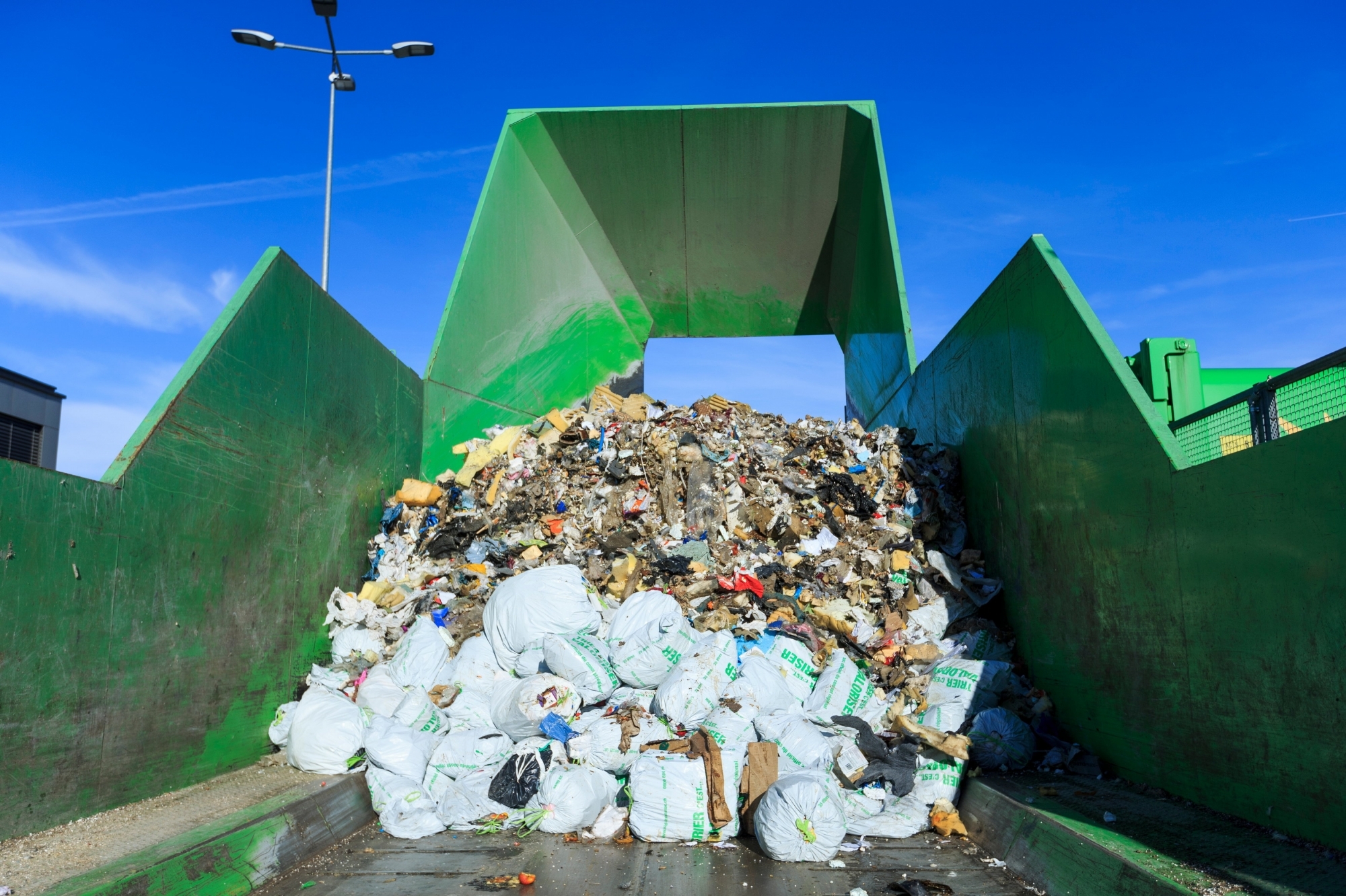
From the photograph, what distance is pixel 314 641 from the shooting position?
17.6 feet

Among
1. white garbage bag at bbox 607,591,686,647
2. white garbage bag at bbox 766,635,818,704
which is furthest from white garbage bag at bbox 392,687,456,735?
white garbage bag at bbox 766,635,818,704

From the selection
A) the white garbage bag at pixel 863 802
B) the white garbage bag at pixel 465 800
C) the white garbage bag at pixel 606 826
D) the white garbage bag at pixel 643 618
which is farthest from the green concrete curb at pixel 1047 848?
the white garbage bag at pixel 465 800

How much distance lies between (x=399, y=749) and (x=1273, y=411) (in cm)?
416

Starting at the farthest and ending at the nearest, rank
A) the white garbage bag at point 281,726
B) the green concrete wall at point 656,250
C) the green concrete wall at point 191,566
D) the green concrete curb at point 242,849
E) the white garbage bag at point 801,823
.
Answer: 1. the green concrete wall at point 656,250
2. the white garbage bag at point 281,726
3. the white garbage bag at point 801,823
4. the green concrete wall at point 191,566
5. the green concrete curb at point 242,849

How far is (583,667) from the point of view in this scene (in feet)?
15.4

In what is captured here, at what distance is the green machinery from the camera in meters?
2.95

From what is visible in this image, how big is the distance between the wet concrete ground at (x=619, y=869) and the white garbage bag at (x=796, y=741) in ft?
1.38

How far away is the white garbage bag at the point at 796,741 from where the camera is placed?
4113 millimetres

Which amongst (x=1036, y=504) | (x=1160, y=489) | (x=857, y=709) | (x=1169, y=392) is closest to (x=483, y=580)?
(x=857, y=709)

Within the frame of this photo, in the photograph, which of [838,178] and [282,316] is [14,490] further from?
[838,178]

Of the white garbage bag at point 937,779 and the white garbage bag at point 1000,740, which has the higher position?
the white garbage bag at point 1000,740

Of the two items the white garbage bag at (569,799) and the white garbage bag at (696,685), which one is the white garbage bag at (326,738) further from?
the white garbage bag at (696,685)

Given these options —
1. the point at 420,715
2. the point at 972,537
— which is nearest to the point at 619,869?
the point at 420,715

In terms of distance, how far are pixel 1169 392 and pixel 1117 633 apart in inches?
138
